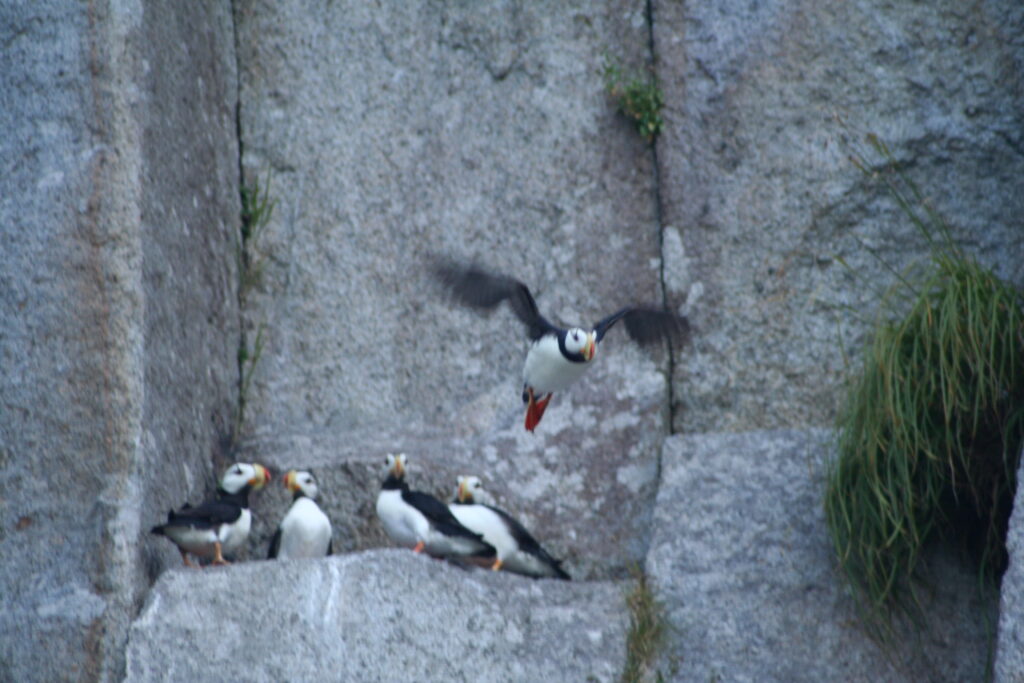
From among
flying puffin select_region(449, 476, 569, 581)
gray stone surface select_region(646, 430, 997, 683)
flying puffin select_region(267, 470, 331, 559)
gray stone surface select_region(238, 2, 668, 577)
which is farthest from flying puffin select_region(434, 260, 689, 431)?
flying puffin select_region(267, 470, 331, 559)

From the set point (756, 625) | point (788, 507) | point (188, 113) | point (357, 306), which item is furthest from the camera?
point (357, 306)

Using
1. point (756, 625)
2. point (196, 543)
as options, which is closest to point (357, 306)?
point (196, 543)

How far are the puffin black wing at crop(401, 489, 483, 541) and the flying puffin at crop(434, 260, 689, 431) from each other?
0.44m

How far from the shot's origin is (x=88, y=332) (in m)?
4.78

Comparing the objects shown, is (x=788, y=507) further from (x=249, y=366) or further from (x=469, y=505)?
(x=249, y=366)

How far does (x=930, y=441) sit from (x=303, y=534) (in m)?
2.22

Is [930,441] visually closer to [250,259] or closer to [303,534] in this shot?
[303,534]

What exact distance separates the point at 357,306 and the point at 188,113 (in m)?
1.10

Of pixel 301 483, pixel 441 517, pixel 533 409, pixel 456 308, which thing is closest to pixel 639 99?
pixel 456 308

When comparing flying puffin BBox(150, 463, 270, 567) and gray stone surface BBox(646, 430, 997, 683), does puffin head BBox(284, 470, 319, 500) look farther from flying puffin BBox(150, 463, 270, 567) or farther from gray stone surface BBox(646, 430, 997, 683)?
gray stone surface BBox(646, 430, 997, 683)

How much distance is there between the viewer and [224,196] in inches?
230

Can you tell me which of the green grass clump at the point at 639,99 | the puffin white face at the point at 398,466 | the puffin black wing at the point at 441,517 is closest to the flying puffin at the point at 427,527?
the puffin black wing at the point at 441,517

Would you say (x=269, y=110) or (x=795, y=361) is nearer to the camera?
(x=795, y=361)

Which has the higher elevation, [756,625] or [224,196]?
[224,196]
